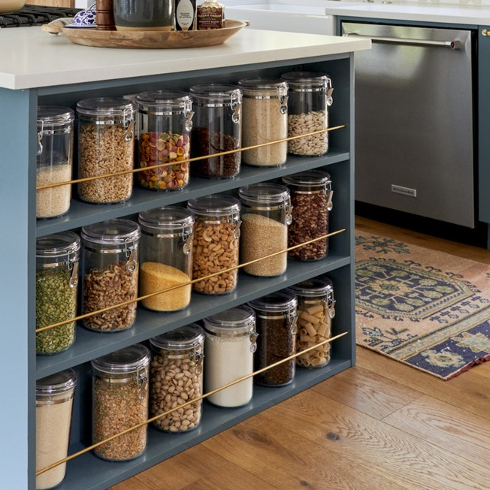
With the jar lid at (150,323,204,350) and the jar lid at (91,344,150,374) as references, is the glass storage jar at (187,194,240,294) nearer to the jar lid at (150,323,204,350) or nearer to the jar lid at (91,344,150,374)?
the jar lid at (150,323,204,350)

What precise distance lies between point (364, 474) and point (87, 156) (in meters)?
0.96

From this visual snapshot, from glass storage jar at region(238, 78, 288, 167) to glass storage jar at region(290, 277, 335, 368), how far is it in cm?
40

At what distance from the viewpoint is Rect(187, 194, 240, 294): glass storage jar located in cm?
218

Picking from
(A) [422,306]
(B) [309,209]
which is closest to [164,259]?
(B) [309,209]

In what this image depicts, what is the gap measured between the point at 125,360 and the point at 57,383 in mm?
186

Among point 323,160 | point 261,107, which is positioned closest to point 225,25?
point 261,107

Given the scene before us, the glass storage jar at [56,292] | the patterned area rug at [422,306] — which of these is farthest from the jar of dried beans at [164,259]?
the patterned area rug at [422,306]

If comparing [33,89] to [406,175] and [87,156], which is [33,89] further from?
[406,175]

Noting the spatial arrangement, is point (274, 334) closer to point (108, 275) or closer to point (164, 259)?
point (164, 259)

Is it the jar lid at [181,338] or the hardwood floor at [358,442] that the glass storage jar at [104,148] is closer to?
the jar lid at [181,338]

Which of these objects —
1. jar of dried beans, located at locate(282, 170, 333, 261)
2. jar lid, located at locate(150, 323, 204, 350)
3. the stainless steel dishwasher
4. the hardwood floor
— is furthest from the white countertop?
the stainless steel dishwasher

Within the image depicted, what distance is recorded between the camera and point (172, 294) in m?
2.09

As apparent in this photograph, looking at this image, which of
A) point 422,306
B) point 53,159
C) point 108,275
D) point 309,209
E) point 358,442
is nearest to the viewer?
point 53,159

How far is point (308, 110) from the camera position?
7.80 ft
